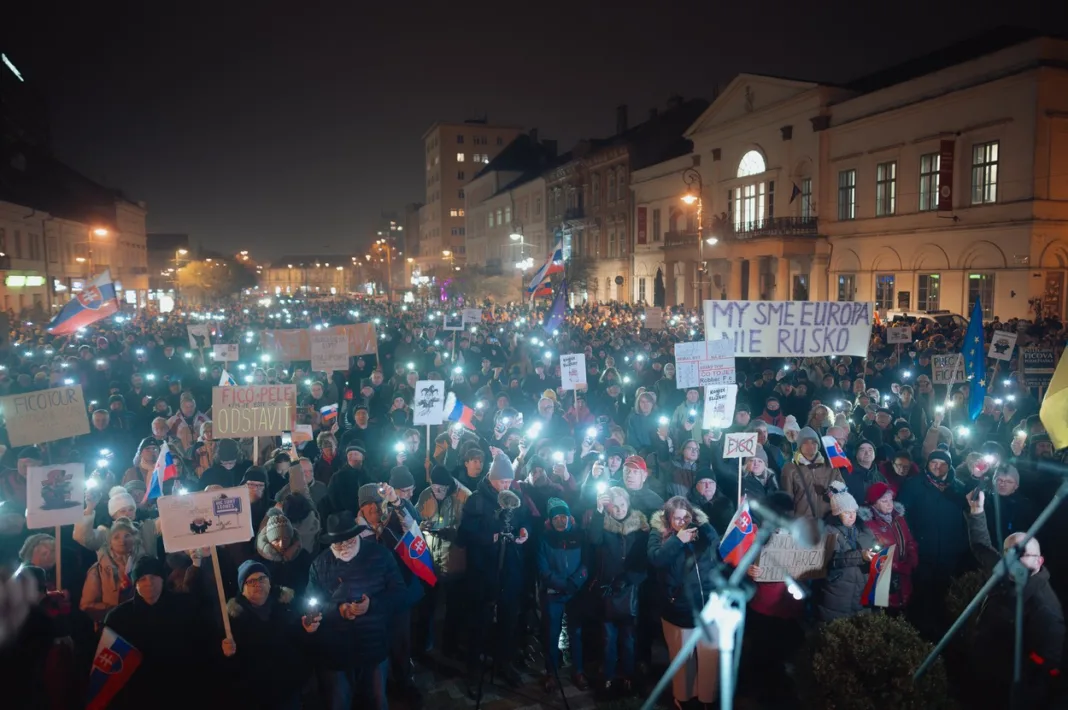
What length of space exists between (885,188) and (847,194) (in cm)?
233

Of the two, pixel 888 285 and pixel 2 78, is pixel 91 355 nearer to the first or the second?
pixel 888 285

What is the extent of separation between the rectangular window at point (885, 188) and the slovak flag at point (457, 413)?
26.8 meters

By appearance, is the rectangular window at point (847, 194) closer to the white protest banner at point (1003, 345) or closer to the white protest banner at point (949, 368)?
the white protest banner at point (1003, 345)

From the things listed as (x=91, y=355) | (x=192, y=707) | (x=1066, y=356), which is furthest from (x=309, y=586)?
(x=91, y=355)

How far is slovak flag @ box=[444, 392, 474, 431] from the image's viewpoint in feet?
33.4

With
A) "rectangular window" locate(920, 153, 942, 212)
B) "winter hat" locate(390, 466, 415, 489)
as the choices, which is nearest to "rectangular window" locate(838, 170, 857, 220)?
"rectangular window" locate(920, 153, 942, 212)

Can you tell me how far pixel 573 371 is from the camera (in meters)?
12.2

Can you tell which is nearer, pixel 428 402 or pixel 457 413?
pixel 428 402

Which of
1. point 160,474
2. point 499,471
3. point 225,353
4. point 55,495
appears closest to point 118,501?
point 55,495

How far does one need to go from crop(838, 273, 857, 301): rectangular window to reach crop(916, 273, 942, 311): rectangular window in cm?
337

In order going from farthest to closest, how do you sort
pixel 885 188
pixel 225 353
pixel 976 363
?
pixel 885 188 → pixel 225 353 → pixel 976 363

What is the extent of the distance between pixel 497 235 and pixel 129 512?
2780 inches

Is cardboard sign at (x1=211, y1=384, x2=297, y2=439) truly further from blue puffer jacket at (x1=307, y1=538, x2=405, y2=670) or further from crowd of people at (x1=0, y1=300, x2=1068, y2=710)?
blue puffer jacket at (x1=307, y1=538, x2=405, y2=670)

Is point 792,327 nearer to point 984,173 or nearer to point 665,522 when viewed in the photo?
point 665,522
